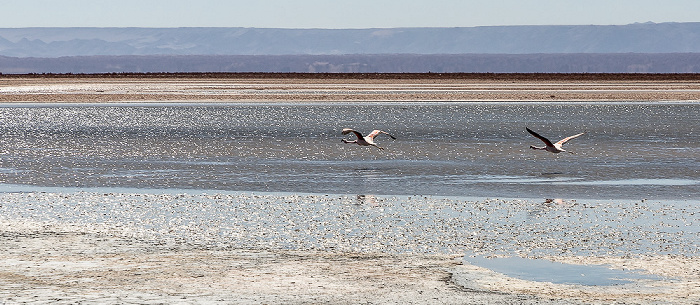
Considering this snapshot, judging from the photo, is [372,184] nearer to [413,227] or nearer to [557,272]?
[413,227]

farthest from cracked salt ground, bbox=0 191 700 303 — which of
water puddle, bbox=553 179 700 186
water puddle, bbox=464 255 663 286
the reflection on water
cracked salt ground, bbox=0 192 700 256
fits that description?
water puddle, bbox=553 179 700 186

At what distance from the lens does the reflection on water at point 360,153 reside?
16828 mm

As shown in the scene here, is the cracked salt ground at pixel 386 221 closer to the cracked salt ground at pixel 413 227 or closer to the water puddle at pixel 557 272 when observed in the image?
the cracked salt ground at pixel 413 227

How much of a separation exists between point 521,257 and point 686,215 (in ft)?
11.6

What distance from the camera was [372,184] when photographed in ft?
55.5

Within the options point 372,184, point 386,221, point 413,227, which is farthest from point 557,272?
point 372,184

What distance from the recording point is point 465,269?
1000cm

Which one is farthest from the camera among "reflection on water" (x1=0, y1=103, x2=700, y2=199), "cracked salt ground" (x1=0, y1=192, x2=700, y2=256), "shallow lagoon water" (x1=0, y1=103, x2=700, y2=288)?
"reflection on water" (x1=0, y1=103, x2=700, y2=199)

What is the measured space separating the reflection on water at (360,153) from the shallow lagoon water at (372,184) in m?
0.04

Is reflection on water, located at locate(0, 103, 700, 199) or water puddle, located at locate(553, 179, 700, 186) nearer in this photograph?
water puddle, located at locate(553, 179, 700, 186)

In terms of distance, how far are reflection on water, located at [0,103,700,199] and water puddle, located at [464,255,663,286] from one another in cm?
499

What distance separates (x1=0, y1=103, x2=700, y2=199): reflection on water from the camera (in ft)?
55.2

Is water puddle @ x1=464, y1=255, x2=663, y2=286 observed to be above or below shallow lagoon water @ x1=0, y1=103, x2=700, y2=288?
above

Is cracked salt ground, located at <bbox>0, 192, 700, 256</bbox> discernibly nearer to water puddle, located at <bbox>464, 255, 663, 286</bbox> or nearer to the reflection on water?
water puddle, located at <bbox>464, 255, 663, 286</bbox>
